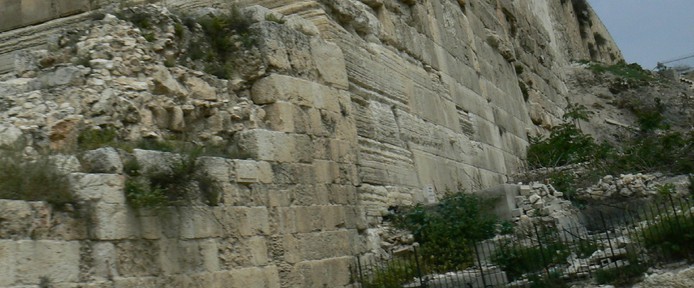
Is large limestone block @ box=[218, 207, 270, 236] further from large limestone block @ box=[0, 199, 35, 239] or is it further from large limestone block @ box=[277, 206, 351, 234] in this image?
large limestone block @ box=[0, 199, 35, 239]

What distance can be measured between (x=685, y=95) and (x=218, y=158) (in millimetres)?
16422

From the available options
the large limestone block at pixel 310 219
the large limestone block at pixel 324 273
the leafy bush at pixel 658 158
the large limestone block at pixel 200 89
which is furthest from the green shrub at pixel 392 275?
the leafy bush at pixel 658 158

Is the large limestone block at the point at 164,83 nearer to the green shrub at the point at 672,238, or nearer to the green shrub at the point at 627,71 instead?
the green shrub at the point at 672,238

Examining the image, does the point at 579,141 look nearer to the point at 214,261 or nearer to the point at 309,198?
the point at 309,198

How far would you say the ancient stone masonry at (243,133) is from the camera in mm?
5379

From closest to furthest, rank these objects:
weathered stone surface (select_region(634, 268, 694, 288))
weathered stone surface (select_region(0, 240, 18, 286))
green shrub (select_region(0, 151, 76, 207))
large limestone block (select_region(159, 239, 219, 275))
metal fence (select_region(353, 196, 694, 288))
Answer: weathered stone surface (select_region(0, 240, 18, 286)) → green shrub (select_region(0, 151, 76, 207)) → large limestone block (select_region(159, 239, 219, 275)) → weathered stone surface (select_region(634, 268, 694, 288)) → metal fence (select_region(353, 196, 694, 288))

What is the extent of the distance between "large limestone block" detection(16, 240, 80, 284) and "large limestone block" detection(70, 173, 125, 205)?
343mm

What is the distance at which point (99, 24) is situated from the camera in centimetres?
677

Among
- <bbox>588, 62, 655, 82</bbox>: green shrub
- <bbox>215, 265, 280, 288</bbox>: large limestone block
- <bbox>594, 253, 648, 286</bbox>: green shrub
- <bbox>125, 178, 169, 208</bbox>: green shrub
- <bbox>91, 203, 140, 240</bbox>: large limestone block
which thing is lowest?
<bbox>594, 253, 648, 286</bbox>: green shrub

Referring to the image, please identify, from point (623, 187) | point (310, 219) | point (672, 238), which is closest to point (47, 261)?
point (310, 219)

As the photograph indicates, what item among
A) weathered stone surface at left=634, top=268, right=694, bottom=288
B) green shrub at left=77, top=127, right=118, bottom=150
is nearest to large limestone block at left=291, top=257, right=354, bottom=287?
green shrub at left=77, top=127, right=118, bottom=150

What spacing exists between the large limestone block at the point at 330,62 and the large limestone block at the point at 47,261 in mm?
3861

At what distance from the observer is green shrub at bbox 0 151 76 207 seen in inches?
197

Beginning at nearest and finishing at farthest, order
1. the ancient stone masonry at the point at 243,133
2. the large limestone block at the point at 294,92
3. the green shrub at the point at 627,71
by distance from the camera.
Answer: the ancient stone masonry at the point at 243,133, the large limestone block at the point at 294,92, the green shrub at the point at 627,71
